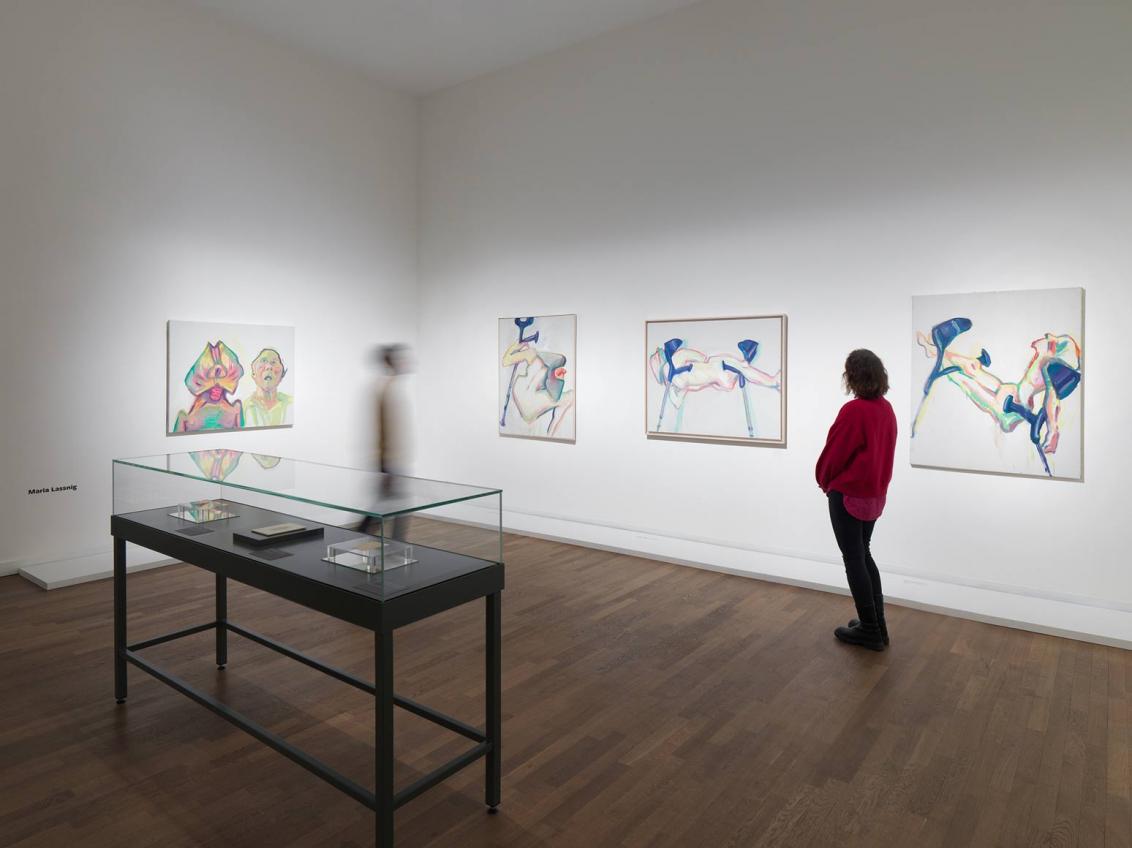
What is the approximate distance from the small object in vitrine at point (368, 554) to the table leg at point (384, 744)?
0.92 ft

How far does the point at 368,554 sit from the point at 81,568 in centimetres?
461

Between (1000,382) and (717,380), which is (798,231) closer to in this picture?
(717,380)

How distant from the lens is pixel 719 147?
6598mm

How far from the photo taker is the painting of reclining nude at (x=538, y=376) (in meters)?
7.75

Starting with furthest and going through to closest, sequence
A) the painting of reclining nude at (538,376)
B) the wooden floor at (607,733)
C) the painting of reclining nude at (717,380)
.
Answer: the painting of reclining nude at (538,376) < the painting of reclining nude at (717,380) < the wooden floor at (607,733)

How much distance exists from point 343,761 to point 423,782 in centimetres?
80

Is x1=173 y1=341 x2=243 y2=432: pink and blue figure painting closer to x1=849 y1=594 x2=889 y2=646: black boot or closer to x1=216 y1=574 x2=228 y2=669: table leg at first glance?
x1=216 y1=574 x2=228 y2=669: table leg

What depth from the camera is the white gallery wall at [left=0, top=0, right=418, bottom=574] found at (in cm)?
593

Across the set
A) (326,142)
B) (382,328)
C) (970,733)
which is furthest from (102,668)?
(326,142)

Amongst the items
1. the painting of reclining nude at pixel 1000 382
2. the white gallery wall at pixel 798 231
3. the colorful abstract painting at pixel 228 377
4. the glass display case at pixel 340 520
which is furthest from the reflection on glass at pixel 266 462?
the painting of reclining nude at pixel 1000 382

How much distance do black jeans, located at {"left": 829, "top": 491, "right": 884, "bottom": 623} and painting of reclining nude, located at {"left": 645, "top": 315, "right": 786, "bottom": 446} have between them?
1.77 metres

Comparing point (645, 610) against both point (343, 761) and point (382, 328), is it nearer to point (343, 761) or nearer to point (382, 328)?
point (343, 761)

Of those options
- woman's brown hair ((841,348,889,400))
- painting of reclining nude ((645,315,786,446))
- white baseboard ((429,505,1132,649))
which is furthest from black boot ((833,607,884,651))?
painting of reclining nude ((645,315,786,446))

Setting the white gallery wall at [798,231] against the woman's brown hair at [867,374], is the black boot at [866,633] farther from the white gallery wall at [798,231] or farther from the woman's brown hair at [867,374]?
the woman's brown hair at [867,374]
